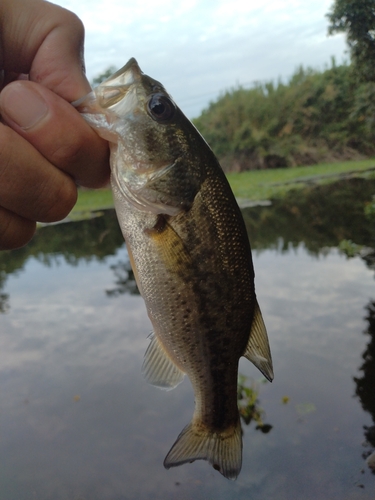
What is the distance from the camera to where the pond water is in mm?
4117

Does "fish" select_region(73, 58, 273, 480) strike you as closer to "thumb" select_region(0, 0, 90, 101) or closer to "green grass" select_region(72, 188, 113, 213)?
"thumb" select_region(0, 0, 90, 101)

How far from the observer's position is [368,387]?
195 inches

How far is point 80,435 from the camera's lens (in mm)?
4902

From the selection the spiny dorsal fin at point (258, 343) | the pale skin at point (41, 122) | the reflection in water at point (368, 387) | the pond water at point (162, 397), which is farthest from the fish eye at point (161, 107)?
the reflection in water at point (368, 387)

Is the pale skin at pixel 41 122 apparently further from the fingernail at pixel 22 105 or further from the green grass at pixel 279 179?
the green grass at pixel 279 179

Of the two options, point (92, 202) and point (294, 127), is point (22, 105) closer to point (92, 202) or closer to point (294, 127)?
point (92, 202)

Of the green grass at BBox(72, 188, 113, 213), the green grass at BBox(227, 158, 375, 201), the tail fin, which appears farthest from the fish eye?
the green grass at BBox(72, 188, 113, 213)

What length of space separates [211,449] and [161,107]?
1452 mm

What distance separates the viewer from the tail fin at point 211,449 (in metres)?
1.87

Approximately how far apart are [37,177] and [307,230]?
1156 cm

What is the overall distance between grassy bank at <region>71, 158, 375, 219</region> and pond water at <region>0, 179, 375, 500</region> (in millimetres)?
12502

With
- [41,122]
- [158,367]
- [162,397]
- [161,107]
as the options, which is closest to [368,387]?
[162,397]

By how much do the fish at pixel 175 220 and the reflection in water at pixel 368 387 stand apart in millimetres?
2962

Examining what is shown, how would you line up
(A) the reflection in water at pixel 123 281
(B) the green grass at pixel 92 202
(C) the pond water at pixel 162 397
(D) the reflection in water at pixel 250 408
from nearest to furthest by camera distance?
(C) the pond water at pixel 162 397 < (D) the reflection in water at pixel 250 408 < (A) the reflection in water at pixel 123 281 < (B) the green grass at pixel 92 202
